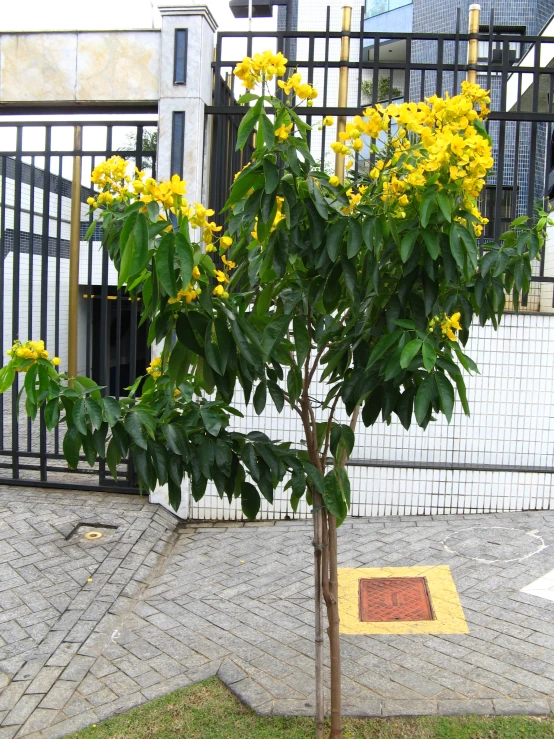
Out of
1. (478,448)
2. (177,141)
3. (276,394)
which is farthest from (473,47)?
(276,394)

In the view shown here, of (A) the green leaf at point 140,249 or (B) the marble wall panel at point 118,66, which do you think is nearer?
(A) the green leaf at point 140,249

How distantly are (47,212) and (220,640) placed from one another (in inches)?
181

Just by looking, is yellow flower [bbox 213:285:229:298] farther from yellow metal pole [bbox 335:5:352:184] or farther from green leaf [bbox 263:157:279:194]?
yellow metal pole [bbox 335:5:352:184]

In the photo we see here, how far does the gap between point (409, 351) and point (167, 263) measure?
2.89 ft

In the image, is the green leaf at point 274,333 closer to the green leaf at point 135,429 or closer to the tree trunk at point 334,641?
the green leaf at point 135,429

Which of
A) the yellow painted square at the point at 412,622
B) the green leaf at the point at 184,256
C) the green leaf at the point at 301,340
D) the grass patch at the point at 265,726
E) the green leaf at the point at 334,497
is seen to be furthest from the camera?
the yellow painted square at the point at 412,622

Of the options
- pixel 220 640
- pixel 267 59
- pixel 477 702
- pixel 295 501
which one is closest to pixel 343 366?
pixel 295 501

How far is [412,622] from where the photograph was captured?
5.18 metres

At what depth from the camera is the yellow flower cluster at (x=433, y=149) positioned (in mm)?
2674

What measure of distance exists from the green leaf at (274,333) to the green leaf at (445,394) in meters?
0.63

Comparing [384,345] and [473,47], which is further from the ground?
[473,47]

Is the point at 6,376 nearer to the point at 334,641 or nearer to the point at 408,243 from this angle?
the point at 408,243

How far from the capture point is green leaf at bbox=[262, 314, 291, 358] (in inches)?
116

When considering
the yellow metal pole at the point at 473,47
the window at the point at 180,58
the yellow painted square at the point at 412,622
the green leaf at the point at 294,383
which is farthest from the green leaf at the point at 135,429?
the yellow metal pole at the point at 473,47
